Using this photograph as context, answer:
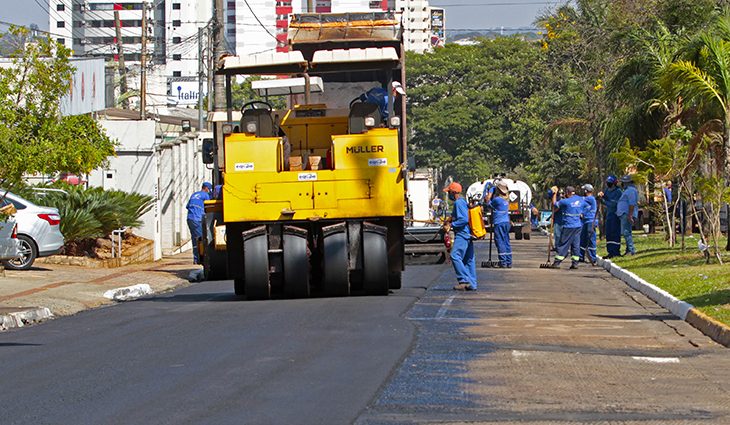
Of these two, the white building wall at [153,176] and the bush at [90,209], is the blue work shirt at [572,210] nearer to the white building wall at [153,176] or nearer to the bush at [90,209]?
the bush at [90,209]

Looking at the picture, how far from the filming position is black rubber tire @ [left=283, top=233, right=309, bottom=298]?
56.6ft

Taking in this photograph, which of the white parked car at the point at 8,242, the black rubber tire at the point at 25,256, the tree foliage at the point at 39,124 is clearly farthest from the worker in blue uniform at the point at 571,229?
the white parked car at the point at 8,242

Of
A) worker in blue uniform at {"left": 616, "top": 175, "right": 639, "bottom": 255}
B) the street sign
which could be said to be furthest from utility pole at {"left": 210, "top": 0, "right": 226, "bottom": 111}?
the street sign

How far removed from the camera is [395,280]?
18.5 m

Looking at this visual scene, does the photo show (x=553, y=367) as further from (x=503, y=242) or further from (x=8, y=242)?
(x=503, y=242)

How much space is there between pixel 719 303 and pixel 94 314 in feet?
26.2

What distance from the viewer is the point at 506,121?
82.2 m

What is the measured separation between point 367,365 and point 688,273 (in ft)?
36.1

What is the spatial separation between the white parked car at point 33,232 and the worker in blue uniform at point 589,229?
1088 cm

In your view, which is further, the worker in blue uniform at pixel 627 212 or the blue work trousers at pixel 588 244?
the worker in blue uniform at pixel 627 212

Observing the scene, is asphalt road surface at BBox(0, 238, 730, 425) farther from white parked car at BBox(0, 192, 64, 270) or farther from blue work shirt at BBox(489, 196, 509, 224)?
blue work shirt at BBox(489, 196, 509, 224)

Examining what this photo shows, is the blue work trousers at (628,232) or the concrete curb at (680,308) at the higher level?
the blue work trousers at (628,232)

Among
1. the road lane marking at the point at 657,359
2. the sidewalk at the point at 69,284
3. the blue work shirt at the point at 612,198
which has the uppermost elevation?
the blue work shirt at the point at 612,198

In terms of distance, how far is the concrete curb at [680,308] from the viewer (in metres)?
12.8
